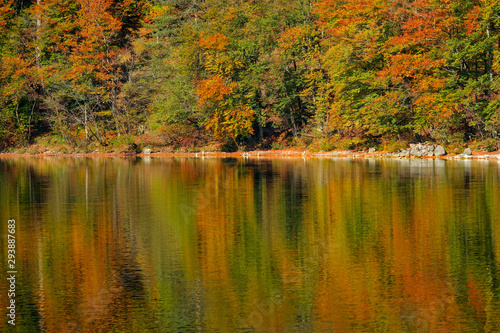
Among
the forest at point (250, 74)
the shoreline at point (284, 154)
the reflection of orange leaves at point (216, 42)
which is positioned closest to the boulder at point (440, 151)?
the shoreline at point (284, 154)

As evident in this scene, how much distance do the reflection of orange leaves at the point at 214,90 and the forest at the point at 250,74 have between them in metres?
0.12

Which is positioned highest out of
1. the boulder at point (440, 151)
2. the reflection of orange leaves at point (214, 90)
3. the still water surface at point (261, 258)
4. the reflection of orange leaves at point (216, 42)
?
the reflection of orange leaves at point (216, 42)

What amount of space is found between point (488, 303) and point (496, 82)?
38.8 meters

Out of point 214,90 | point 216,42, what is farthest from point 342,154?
point 216,42

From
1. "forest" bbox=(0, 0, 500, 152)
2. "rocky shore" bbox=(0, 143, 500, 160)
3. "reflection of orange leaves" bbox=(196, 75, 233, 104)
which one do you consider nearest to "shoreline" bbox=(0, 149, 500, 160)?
"rocky shore" bbox=(0, 143, 500, 160)

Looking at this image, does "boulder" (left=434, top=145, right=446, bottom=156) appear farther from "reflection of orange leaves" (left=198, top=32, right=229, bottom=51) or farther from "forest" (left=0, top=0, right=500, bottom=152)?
"reflection of orange leaves" (left=198, top=32, right=229, bottom=51)

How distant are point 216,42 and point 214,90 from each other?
5342 mm

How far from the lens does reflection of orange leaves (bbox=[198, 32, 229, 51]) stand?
63.1 metres

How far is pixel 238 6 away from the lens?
222ft

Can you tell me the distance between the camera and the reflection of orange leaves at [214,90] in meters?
62.4

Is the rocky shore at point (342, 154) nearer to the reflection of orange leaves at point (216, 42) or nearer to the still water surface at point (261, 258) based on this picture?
the reflection of orange leaves at point (216, 42)

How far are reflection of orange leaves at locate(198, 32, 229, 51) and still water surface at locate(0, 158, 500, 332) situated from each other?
33357mm

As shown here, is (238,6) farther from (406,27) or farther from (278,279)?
(278,279)

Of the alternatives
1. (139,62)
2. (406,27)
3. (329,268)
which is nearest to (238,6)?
(139,62)
